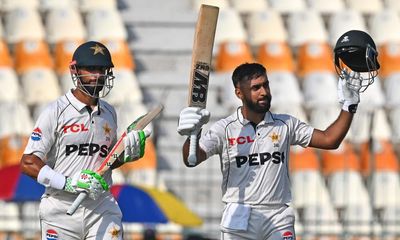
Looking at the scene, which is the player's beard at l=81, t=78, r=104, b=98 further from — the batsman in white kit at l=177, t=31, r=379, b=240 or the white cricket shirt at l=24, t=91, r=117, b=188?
the batsman in white kit at l=177, t=31, r=379, b=240

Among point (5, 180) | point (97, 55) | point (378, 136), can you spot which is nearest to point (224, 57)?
point (378, 136)

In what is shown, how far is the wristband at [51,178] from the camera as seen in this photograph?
838cm

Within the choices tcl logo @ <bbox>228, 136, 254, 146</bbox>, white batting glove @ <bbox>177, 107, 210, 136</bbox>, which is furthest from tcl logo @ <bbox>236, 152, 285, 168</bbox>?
white batting glove @ <bbox>177, 107, 210, 136</bbox>

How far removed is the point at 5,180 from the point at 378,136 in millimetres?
6146

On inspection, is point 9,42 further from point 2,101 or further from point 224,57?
point 224,57

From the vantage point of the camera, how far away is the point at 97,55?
863 centimetres

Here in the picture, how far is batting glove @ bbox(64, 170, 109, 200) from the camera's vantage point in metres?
8.24

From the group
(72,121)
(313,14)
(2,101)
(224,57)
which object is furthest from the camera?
(313,14)

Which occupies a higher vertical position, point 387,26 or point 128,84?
point 387,26

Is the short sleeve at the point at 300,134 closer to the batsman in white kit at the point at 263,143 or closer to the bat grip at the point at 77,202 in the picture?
the batsman in white kit at the point at 263,143

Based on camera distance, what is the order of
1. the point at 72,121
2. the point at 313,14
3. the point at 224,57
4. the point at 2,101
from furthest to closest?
the point at 313,14 → the point at 224,57 → the point at 2,101 → the point at 72,121

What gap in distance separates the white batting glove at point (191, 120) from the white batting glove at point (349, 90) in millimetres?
996

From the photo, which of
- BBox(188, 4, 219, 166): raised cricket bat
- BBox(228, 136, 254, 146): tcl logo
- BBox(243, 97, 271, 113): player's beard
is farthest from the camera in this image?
BBox(228, 136, 254, 146): tcl logo

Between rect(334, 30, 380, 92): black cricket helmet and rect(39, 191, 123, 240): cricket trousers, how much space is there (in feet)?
6.16
